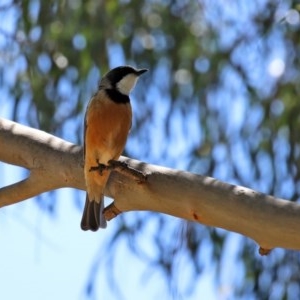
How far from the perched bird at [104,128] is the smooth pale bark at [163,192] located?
11 cm

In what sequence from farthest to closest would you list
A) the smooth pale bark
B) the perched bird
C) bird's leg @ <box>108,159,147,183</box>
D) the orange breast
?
the orange breast → the perched bird → bird's leg @ <box>108,159,147,183</box> → the smooth pale bark

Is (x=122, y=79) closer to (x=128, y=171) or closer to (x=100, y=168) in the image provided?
A: (x=100, y=168)

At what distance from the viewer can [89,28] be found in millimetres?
3914

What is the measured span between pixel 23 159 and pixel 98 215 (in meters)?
0.35

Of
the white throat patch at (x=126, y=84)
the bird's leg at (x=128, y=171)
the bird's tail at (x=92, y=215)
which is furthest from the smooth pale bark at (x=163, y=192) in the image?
the white throat patch at (x=126, y=84)

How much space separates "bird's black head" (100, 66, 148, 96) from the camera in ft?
10.7

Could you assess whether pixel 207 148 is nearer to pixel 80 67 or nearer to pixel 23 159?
pixel 80 67

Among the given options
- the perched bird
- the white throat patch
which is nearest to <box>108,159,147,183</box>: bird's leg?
the perched bird

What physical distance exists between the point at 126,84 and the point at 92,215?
0.49m

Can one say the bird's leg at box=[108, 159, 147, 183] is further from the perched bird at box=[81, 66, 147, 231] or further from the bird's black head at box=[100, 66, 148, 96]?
the bird's black head at box=[100, 66, 148, 96]

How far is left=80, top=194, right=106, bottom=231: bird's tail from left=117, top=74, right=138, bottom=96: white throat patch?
1.40 ft

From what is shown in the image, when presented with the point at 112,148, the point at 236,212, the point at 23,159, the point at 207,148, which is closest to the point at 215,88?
the point at 207,148

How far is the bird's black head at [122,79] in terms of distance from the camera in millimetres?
3258

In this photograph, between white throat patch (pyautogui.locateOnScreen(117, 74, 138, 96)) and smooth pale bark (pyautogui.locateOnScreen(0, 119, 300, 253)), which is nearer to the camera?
smooth pale bark (pyautogui.locateOnScreen(0, 119, 300, 253))
